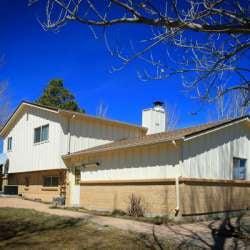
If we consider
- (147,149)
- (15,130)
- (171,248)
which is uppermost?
(15,130)

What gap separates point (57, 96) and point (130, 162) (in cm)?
2700

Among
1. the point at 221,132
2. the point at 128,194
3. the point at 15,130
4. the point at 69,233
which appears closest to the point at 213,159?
the point at 221,132

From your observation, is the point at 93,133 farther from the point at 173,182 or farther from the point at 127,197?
the point at 173,182

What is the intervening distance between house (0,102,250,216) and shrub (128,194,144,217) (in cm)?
17

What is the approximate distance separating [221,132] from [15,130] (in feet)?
49.7

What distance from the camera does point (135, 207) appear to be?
16.7 metres

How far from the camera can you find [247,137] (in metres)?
19.8

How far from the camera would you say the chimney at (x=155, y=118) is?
Answer: 25.4 metres

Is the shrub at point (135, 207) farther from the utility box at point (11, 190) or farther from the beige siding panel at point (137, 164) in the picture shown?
the utility box at point (11, 190)

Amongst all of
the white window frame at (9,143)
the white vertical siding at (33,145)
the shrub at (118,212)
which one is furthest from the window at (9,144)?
the shrub at (118,212)

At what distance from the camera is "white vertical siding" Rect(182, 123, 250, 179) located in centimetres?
1584

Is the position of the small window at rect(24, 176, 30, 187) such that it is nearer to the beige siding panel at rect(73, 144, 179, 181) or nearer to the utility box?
the utility box

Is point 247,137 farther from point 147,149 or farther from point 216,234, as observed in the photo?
point 216,234

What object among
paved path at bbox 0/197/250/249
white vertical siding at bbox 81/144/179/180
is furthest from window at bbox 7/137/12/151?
paved path at bbox 0/197/250/249
